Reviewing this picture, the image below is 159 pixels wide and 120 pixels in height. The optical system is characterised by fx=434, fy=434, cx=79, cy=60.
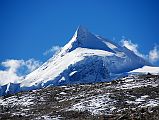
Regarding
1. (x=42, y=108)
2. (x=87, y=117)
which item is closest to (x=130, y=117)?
(x=87, y=117)

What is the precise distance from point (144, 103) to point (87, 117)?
6780 mm

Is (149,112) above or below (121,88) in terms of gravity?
below

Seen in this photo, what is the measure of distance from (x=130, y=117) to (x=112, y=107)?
894 centimetres

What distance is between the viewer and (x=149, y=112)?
35.5m

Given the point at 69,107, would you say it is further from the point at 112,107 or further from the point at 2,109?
the point at 2,109

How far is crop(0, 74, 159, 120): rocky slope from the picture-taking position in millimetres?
38875

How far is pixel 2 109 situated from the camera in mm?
52625

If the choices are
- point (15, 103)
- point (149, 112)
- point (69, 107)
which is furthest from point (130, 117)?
point (15, 103)

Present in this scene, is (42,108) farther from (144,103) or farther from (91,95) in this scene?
(144,103)

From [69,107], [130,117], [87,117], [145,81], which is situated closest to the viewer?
[130,117]

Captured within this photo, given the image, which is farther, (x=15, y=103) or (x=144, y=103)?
(x=15, y=103)

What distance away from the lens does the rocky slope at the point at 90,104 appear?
128ft

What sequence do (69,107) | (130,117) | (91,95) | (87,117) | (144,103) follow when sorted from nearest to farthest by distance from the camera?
(130,117)
(87,117)
(144,103)
(69,107)
(91,95)

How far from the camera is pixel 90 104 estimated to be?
46250 mm
